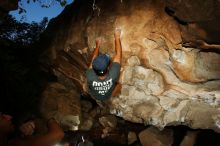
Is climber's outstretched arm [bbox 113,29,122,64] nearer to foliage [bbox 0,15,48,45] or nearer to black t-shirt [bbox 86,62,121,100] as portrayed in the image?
black t-shirt [bbox 86,62,121,100]

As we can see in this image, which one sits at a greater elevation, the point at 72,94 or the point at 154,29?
the point at 154,29

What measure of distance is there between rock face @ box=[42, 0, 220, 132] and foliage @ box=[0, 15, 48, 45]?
2.61 m

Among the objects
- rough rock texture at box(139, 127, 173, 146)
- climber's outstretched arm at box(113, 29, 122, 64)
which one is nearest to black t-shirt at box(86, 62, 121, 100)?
climber's outstretched arm at box(113, 29, 122, 64)

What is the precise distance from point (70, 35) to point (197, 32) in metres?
3.83

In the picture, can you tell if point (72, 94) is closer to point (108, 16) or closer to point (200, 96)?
point (108, 16)

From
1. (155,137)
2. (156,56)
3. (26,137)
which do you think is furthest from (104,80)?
(155,137)

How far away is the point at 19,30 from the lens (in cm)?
1069

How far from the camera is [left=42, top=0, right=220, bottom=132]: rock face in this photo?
6641mm

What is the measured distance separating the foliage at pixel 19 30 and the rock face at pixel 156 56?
2606 mm

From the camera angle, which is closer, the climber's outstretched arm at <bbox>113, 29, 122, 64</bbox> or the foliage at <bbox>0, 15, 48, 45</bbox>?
the climber's outstretched arm at <bbox>113, 29, 122, 64</bbox>

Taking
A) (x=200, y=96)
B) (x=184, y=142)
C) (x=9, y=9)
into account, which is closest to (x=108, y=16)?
(x=9, y=9)

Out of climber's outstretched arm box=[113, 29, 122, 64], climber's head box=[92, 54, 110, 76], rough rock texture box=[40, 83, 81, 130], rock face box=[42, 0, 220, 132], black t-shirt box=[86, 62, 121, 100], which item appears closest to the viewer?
climber's head box=[92, 54, 110, 76]

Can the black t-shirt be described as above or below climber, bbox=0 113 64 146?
above

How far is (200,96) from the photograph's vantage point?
7.27m
